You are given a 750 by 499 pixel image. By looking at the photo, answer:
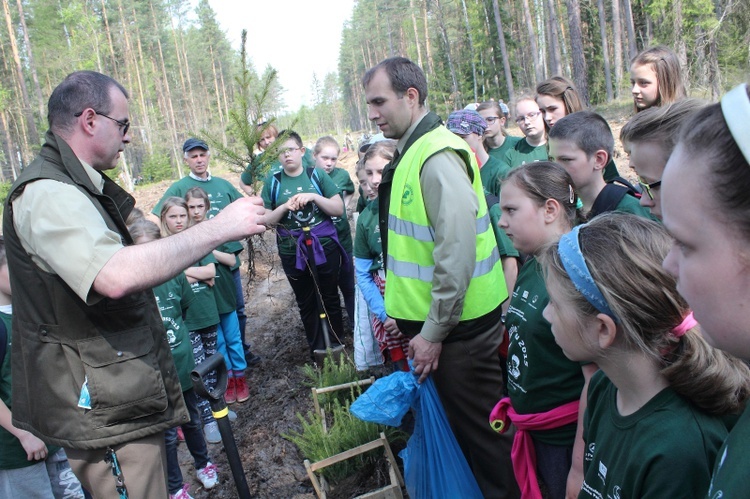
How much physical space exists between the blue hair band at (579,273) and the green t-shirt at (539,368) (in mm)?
675

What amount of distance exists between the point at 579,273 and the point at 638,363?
0.29 m

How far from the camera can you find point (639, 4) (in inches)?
1287

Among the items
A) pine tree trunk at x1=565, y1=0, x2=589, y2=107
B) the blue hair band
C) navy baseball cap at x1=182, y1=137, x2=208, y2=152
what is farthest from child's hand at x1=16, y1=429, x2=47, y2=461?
pine tree trunk at x1=565, y1=0, x2=589, y2=107

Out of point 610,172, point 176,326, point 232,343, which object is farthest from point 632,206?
point 232,343

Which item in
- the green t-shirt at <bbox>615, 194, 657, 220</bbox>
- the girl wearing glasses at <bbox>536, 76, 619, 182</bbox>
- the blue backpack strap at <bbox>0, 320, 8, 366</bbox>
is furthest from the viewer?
the girl wearing glasses at <bbox>536, 76, 619, 182</bbox>

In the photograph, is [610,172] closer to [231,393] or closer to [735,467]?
[735,467]

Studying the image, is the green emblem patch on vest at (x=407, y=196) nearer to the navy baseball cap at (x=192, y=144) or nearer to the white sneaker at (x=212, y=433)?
the white sneaker at (x=212, y=433)

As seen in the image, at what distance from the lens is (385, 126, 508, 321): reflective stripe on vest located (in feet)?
8.92

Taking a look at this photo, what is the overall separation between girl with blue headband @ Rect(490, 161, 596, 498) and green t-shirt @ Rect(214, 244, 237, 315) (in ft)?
11.3

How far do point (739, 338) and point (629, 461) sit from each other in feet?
2.19

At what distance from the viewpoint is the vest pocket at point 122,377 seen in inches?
84.4

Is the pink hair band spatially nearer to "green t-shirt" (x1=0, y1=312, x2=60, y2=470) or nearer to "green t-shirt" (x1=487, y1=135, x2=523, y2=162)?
"green t-shirt" (x1=0, y1=312, x2=60, y2=470)

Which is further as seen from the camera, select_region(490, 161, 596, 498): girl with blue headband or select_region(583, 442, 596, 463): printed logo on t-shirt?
select_region(490, 161, 596, 498): girl with blue headband

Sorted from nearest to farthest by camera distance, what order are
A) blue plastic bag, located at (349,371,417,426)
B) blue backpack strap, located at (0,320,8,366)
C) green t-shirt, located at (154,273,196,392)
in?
blue backpack strap, located at (0,320,8,366), blue plastic bag, located at (349,371,417,426), green t-shirt, located at (154,273,196,392)
